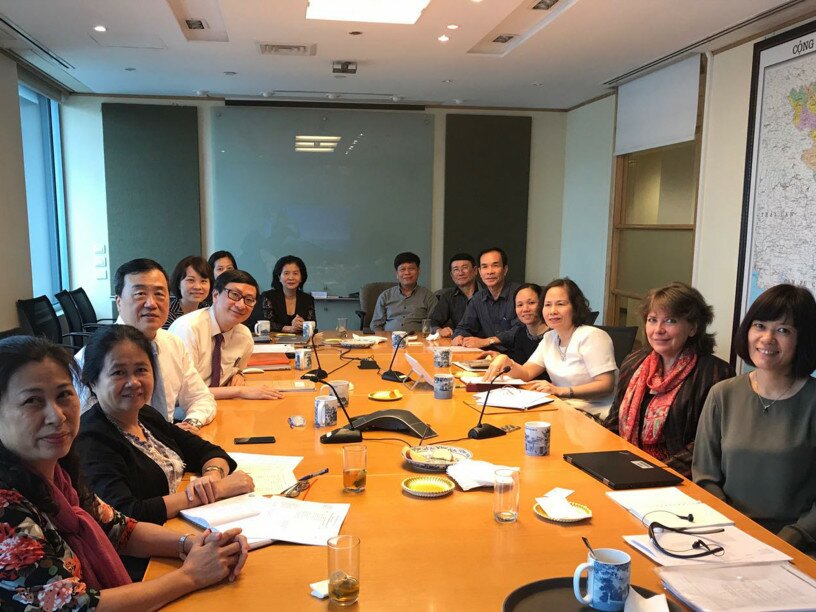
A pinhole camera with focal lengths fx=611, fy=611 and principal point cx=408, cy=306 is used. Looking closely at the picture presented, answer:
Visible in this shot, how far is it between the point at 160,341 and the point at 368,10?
8.33 feet

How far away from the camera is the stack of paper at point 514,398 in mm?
2715

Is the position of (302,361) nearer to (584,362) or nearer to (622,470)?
(584,362)

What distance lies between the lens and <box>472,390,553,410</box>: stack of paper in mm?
2715

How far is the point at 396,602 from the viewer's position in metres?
1.24

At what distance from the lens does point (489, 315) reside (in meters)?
4.74

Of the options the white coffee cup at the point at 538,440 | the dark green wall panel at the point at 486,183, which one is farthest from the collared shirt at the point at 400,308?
the white coffee cup at the point at 538,440

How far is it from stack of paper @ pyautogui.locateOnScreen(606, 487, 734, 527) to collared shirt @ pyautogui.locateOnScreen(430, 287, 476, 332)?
3.59 meters

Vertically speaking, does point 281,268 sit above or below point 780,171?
below

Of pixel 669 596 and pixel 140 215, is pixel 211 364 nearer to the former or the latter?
pixel 669 596

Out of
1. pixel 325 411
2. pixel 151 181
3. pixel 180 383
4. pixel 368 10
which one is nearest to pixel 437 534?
pixel 325 411

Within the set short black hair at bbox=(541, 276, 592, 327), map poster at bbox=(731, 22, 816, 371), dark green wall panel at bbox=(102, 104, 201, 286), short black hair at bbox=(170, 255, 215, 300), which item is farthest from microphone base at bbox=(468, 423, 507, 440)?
dark green wall panel at bbox=(102, 104, 201, 286)

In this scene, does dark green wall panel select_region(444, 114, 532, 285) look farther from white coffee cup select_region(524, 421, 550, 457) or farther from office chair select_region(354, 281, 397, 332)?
white coffee cup select_region(524, 421, 550, 457)

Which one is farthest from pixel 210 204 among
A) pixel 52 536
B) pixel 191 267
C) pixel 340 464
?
pixel 52 536

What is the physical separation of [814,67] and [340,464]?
3.59 m
